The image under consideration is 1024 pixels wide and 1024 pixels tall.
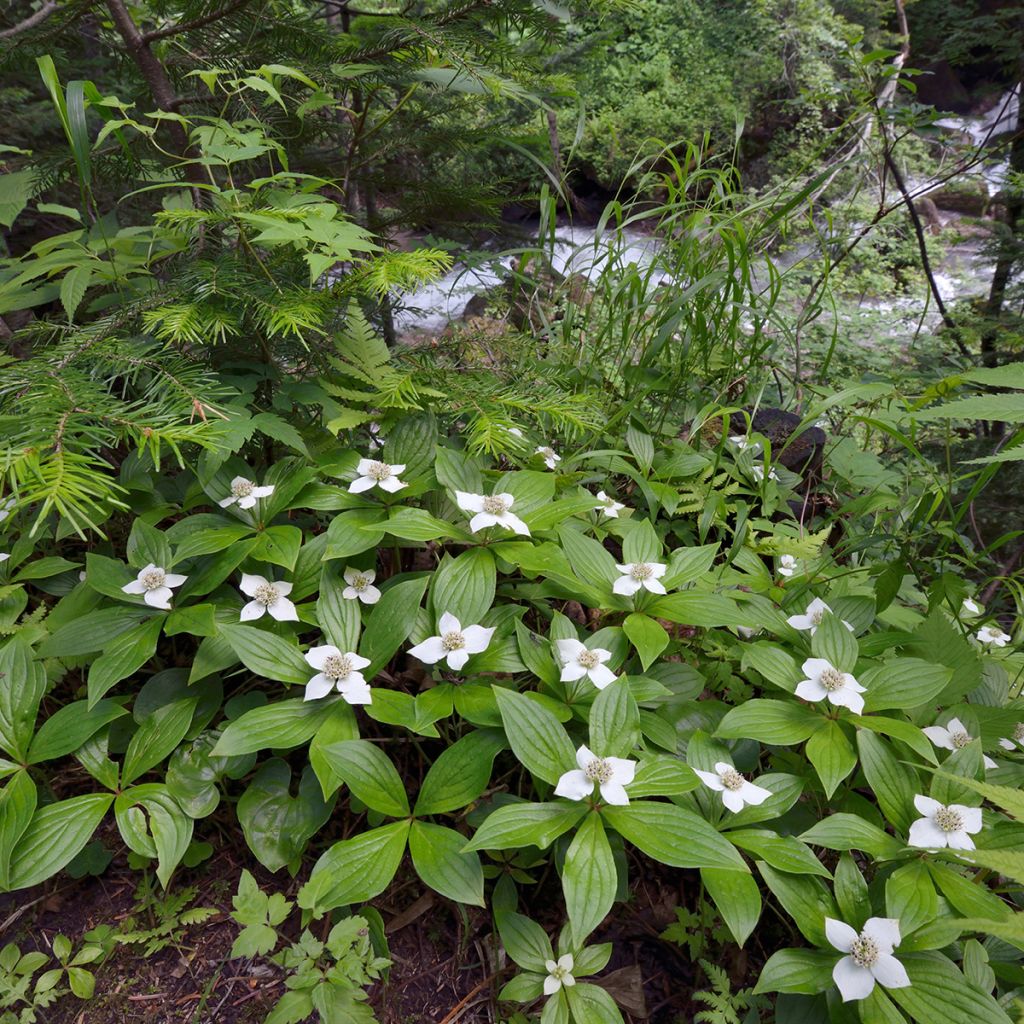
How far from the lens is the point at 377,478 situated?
147cm

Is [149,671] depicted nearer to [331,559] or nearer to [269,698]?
[269,698]

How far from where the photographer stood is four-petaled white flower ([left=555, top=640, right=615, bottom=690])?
1213mm

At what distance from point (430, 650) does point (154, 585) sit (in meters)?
0.63

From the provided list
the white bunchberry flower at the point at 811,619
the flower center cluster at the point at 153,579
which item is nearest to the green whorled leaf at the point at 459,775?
the flower center cluster at the point at 153,579

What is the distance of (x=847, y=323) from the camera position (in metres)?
6.35

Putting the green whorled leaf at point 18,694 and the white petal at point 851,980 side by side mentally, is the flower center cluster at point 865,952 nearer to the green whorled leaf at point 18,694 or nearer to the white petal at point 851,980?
the white petal at point 851,980

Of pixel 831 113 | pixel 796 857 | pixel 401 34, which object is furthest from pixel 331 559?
pixel 831 113

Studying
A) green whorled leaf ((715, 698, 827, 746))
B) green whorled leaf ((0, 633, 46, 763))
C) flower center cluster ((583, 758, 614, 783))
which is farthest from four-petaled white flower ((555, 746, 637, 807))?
green whorled leaf ((0, 633, 46, 763))

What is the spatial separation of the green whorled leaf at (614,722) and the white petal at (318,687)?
0.51 metres

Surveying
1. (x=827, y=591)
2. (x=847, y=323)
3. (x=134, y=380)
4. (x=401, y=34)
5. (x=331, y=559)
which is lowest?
(x=847, y=323)

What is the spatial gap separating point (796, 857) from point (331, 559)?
43.3 inches

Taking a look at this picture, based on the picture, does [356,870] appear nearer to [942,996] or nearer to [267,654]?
[267,654]

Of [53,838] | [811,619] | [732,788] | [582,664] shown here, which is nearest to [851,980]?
[732,788]

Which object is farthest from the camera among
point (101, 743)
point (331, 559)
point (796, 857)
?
point (331, 559)
